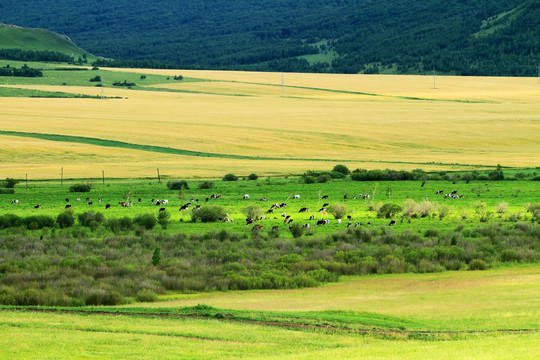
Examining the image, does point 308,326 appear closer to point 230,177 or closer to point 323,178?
point 323,178

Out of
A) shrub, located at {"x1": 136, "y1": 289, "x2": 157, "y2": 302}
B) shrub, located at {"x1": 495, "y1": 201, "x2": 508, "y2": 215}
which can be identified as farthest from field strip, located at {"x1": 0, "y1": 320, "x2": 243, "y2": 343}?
shrub, located at {"x1": 495, "y1": 201, "x2": 508, "y2": 215}

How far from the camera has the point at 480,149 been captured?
85.4m

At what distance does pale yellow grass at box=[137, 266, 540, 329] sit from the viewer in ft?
76.9

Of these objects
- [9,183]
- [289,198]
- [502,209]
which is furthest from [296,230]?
[9,183]

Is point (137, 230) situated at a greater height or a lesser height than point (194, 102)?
lesser

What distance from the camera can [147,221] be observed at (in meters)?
43.5

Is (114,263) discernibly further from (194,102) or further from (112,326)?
(194,102)

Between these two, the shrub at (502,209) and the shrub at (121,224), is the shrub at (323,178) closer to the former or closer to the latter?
the shrub at (502,209)

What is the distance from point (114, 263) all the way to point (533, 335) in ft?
51.4

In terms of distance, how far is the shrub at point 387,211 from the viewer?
154ft

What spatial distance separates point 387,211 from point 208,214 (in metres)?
8.78

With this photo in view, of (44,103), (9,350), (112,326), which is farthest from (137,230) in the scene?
(44,103)

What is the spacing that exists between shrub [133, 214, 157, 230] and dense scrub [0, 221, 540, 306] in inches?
8.7

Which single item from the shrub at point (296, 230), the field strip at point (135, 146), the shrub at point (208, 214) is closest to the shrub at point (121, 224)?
the shrub at point (208, 214)
